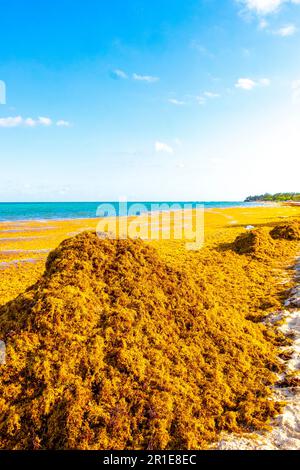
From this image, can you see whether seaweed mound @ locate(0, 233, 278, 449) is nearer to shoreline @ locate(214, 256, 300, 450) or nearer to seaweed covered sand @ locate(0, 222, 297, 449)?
seaweed covered sand @ locate(0, 222, 297, 449)

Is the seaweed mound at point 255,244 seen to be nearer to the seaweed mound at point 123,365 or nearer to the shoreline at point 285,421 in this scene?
the shoreline at point 285,421

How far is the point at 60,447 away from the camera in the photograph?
353 cm

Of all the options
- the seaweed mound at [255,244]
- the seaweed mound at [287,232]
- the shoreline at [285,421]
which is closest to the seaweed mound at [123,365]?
the shoreline at [285,421]

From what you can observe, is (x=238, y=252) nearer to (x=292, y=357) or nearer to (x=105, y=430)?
(x=292, y=357)

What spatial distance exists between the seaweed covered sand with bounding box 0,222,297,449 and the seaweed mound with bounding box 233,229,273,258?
8221 millimetres

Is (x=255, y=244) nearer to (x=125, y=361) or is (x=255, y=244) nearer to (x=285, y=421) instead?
(x=285, y=421)

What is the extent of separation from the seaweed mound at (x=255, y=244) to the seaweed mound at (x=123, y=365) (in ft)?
27.8

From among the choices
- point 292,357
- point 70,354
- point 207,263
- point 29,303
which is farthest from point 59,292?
point 207,263

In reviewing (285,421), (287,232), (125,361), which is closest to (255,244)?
(287,232)

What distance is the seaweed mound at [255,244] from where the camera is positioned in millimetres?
14633

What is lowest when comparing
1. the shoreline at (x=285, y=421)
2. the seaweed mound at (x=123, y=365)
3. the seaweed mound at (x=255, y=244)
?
the shoreline at (x=285, y=421)

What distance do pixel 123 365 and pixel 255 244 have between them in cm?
1234

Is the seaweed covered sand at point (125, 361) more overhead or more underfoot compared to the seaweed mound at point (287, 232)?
more underfoot
